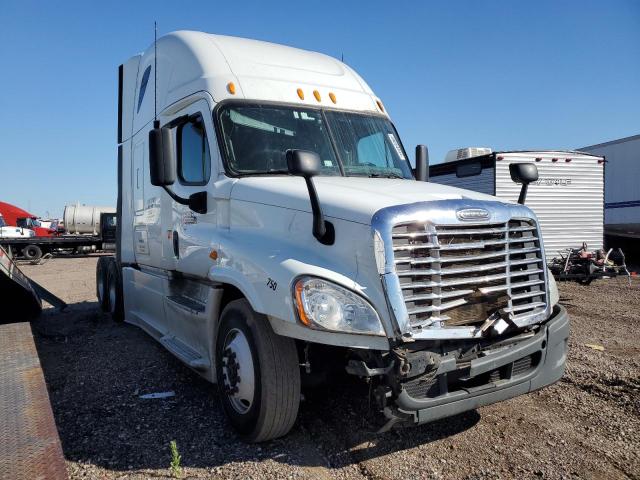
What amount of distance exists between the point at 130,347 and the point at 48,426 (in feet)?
11.2

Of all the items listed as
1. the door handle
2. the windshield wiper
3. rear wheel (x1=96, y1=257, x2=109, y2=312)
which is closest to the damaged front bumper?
the windshield wiper

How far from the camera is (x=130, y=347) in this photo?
20.8ft

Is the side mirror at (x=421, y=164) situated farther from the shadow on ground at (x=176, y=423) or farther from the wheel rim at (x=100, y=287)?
the wheel rim at (x=100, y=287)

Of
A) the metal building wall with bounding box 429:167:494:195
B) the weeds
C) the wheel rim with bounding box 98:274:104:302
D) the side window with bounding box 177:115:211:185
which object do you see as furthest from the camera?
the metal building wall with bounding box 429:167:494:195

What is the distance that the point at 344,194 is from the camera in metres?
3.45

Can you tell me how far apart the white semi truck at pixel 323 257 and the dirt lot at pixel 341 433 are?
1.05 ft

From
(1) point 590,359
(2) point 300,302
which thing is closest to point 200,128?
(2) point 300,302

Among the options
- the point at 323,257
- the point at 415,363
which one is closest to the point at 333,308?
the point at 323,257

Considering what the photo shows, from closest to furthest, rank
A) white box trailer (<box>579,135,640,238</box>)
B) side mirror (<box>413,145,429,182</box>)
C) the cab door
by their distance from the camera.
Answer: the cab door
side mirror (<box>413,145,429,182</box>)
white box trailer (<box>579,135,640,238</box>)

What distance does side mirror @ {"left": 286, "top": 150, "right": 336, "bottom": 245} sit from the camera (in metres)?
3.14

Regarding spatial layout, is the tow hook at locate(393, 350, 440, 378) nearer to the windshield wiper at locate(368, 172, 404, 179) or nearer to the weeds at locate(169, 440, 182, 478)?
the weeds at locate(169, 440, 182, 478)

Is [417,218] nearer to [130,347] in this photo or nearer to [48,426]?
[48,426]

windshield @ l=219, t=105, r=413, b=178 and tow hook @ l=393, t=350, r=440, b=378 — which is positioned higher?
windshield @ l=219, t=105, r=413, b=178

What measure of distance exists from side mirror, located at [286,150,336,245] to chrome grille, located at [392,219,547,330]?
1.47 ft
